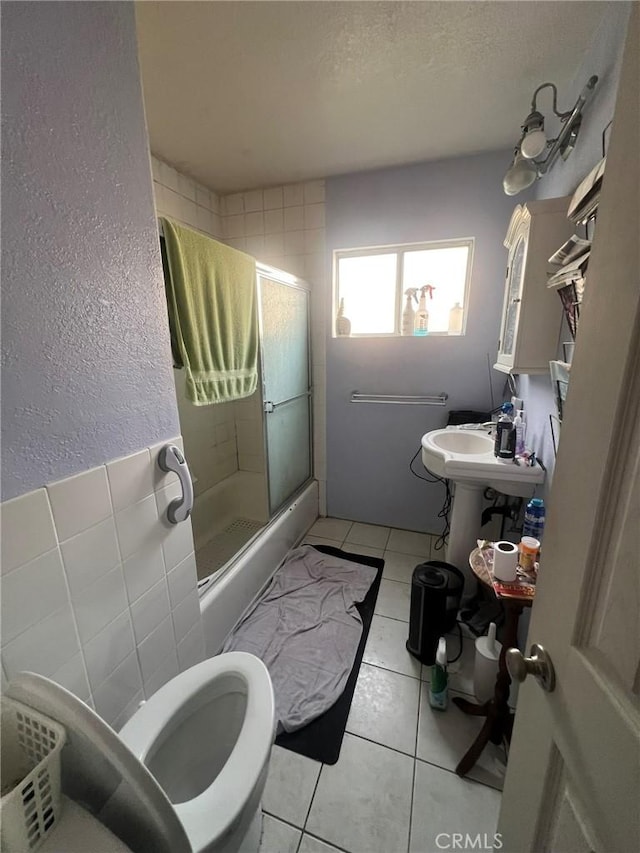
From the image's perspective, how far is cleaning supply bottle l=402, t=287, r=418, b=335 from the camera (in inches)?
85.2

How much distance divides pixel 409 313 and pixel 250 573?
6.23 ft

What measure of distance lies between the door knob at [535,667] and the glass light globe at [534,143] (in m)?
1.57

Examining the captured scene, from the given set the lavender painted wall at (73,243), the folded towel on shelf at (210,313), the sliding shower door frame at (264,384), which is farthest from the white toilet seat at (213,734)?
the sliding shower door frame at (264,384)

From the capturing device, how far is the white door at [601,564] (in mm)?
366

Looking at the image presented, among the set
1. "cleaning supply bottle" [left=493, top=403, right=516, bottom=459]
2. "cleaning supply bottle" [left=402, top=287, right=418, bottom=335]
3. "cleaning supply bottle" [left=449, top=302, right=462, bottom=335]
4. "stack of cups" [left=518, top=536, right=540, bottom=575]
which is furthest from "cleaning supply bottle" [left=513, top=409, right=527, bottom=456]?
"cleaning supply bottle" [left=402, top=287, right=418, bottom=335]

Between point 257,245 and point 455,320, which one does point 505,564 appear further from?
point 257,245

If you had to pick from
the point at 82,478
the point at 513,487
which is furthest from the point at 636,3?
the point at 513,487

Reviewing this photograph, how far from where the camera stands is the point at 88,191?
73 cm

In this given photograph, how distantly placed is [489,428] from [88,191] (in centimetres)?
197

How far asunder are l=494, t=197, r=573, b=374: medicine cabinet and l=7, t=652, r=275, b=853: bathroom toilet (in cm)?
152

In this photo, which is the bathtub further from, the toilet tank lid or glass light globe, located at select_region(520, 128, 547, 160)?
glass light globe, located at select_region(520, 128, 547, 160)

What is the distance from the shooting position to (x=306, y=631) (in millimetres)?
1624

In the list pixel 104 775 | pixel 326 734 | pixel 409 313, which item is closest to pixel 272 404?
pixel 409 313

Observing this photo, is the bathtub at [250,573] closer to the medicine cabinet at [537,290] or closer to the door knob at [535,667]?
the door knob at [535,667]
